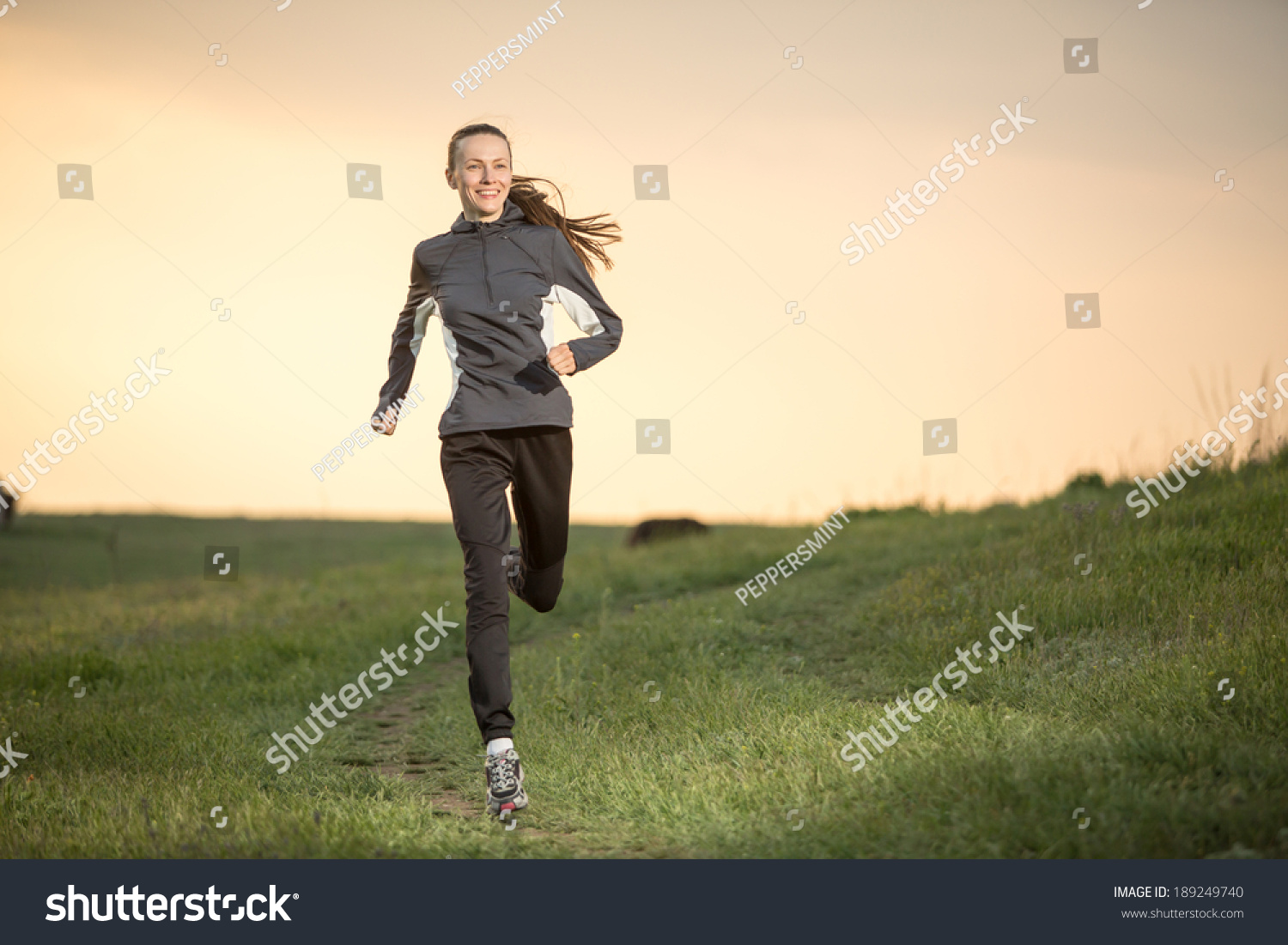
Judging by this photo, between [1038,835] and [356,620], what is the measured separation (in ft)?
25.4

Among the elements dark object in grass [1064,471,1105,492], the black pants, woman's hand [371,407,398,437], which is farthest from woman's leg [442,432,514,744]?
dark object in grass [1064,471,1105,492]

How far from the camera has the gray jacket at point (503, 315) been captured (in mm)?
4539

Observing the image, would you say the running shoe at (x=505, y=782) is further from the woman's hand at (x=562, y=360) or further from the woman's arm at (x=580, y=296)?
the woman's arm at (x=580, y=296)

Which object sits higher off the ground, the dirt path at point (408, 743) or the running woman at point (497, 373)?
the running woman at point (497, 373)

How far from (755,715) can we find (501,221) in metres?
2.92

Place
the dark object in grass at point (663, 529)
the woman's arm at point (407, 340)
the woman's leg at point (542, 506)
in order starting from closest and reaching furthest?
the woman's leg at point (542, 506) → the woman's arm at point (407, 340) → the dark object in grass at point (663, 529)

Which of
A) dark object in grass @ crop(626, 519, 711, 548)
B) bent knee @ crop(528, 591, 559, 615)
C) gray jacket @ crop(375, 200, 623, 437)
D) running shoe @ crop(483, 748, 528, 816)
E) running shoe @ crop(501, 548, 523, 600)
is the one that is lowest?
running shoe @ crop(483, 748, 528, 816)

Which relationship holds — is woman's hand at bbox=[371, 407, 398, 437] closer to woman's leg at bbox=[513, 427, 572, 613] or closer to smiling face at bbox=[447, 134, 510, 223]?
woman's leg at bbox=[513, 427, 572, 613]

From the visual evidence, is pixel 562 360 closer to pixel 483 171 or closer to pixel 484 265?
pixel 484 265

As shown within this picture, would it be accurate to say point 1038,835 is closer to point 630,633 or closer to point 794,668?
point 794,668

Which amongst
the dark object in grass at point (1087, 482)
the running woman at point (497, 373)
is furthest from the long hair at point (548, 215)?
the dark object in grass at point (1087, 482)

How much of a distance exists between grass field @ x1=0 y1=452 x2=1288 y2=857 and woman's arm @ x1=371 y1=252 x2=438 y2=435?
77.6 inches

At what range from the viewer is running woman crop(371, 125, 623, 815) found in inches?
176

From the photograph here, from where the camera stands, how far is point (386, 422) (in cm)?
479
